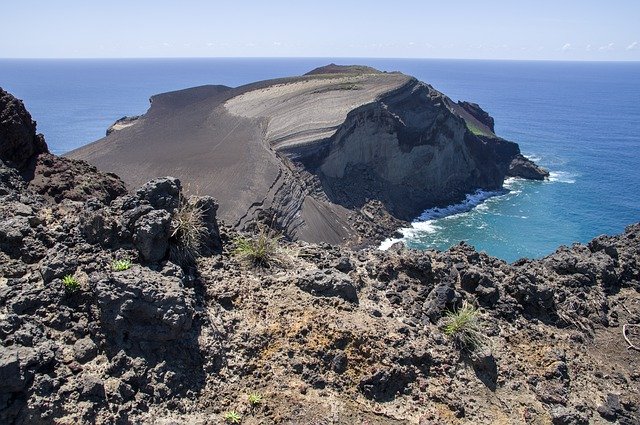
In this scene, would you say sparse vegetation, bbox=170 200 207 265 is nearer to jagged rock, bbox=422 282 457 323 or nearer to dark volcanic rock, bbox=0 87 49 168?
jagged rock, bbox=422 282 457 323

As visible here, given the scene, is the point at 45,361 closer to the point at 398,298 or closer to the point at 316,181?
the point at 398,298

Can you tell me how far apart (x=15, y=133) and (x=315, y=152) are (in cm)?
3249

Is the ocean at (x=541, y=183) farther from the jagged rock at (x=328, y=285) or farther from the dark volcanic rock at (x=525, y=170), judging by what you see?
the jagged rock at (x=328, y=285)

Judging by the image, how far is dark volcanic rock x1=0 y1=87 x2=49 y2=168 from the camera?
13648mm

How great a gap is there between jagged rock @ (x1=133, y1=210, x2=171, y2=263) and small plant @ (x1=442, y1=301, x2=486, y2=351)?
607 centimetres

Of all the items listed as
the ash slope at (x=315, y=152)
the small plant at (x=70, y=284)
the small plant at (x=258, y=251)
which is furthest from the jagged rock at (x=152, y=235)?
the ash slope at (x=315, y=152)

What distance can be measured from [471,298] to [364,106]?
38.5 m

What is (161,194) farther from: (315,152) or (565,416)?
(315,152)

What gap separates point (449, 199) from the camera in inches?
2217

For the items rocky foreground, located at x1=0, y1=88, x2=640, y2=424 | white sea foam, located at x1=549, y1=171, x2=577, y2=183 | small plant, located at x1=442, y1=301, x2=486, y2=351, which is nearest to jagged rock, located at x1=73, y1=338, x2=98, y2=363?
rocky foreground, located at x1=0, y1=88, x2=640, y2=424

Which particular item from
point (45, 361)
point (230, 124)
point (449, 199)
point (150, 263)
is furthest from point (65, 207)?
point (449, 199)

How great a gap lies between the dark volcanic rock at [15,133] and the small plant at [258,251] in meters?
6.55

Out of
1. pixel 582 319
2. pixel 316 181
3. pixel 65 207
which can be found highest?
pixel 65 207

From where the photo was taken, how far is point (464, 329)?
36.7 feet
